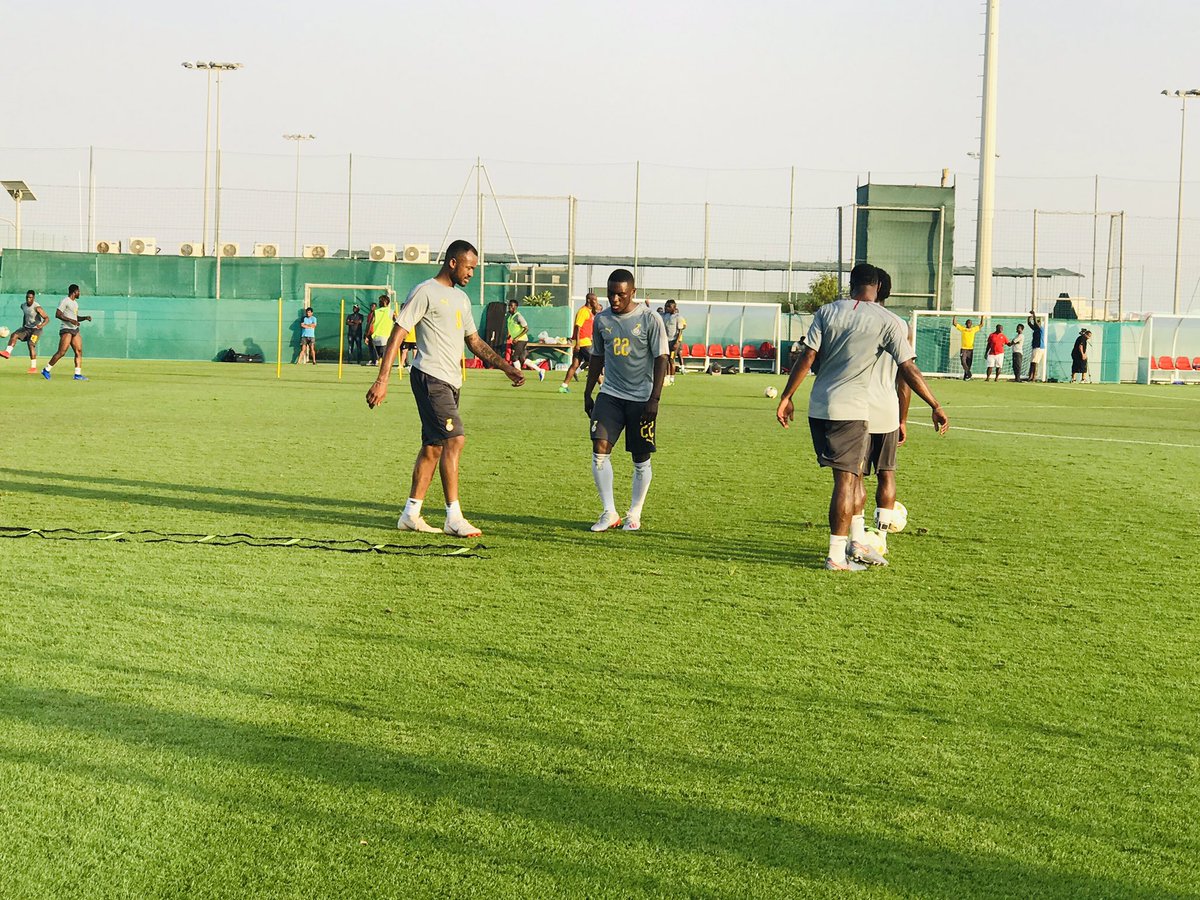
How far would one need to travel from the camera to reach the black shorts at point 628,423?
10.4 metres

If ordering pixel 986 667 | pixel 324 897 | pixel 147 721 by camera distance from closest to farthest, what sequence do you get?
1. pixel 324 897
2. pixel 147 721
3. pixel 986 667

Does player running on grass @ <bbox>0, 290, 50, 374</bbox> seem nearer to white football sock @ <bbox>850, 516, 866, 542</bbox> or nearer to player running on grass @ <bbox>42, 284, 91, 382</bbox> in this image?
player running on grass @ <bbox>42, 284, 91, 382</bbox>

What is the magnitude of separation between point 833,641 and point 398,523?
13.8 feet

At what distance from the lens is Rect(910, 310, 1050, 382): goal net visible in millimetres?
47750

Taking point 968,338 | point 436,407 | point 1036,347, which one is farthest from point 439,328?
point 1036,347

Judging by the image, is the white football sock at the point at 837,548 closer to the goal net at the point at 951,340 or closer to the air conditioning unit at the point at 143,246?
the goal net at the point at 951,340

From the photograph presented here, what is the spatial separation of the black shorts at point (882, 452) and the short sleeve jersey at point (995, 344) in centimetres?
3614

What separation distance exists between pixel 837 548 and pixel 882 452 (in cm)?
131

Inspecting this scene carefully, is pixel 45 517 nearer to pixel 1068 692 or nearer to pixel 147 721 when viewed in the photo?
pixel 147 721

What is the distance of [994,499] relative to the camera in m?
12.1

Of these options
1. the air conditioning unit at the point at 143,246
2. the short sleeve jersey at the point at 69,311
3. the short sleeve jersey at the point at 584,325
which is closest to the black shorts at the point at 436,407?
the short sleeve jersey at the point at 584,325

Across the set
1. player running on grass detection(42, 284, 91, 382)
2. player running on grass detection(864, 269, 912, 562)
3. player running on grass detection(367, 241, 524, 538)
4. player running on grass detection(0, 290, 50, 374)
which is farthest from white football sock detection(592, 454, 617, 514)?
player running on grass detection(0, 290, 50, 374)

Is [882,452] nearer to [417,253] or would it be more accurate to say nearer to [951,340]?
[951,340]

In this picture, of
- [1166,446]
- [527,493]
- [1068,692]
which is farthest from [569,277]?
[1068,692]
